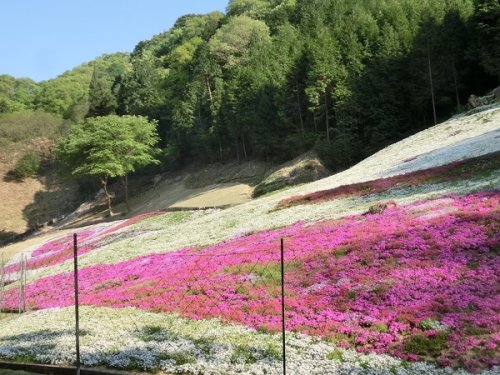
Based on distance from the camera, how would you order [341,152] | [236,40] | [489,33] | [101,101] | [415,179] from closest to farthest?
[415,179], [489,33], [341,152], [236,40], [101,101]

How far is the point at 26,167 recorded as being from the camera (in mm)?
99438

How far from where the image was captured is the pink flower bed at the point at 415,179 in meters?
29.0

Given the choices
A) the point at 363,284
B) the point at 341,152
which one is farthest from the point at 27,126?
the point at 363,284

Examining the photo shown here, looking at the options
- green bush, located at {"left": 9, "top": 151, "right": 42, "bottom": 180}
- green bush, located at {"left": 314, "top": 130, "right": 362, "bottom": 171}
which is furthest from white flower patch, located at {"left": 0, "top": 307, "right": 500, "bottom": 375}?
green bush, located at {"left": 9, "top": 151, "right": 42, "bottom": 180}

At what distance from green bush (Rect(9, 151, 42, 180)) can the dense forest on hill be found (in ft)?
51.9

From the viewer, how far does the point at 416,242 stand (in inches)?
715

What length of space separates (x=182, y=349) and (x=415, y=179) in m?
22.4

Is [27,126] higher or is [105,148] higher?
[27,126]

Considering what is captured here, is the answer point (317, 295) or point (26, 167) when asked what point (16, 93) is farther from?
point (317, 295)

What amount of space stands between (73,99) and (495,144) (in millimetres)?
126993

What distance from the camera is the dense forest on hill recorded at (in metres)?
55.2

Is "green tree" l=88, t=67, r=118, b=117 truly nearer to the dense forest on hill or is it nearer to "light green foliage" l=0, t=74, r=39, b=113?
the dense forest on hill

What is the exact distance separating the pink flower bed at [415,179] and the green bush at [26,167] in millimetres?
80612

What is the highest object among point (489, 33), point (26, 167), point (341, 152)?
point (489, 33)
